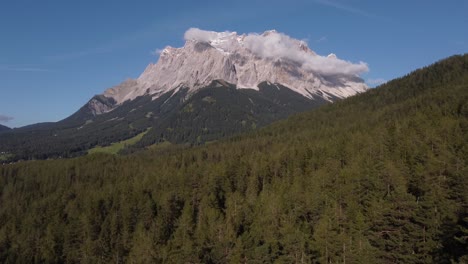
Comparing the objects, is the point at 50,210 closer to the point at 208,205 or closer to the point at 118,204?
the point at 118,204

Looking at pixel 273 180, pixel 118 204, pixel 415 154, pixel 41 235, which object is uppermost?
pixel 415 154

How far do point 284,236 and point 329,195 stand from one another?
15.1 meters

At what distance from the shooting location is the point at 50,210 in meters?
107

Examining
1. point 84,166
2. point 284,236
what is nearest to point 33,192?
point 84,166

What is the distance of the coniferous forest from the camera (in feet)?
138

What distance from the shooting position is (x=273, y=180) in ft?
327

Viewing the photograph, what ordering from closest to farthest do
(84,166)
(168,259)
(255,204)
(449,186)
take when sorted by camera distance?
(449,186) → (168,259) → (255,204) → (84,166)

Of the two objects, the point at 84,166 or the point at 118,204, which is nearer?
the point at 118,204

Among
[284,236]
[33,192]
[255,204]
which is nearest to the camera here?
[284,236]

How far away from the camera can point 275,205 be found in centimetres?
7106

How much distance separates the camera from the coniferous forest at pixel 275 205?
1655 inches

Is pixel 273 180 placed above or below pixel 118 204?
above

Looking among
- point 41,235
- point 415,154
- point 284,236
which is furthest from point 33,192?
point 415,154

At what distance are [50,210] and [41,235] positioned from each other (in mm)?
12163
